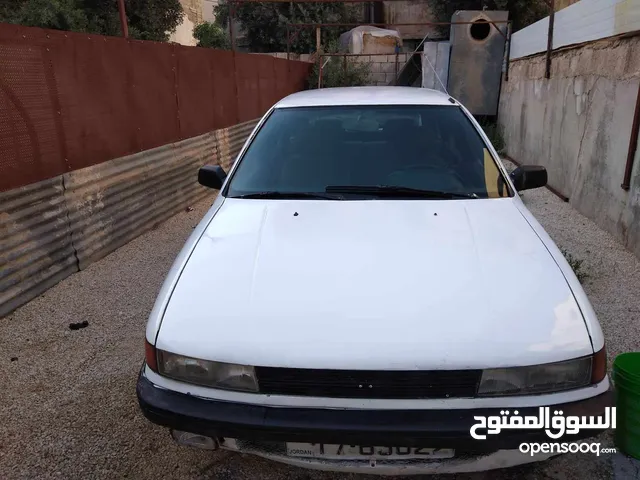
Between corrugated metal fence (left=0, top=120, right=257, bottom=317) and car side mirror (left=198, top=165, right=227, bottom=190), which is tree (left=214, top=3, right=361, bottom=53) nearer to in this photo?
corrugated metal fence (left=0, top=120, right=257, bottom=317)

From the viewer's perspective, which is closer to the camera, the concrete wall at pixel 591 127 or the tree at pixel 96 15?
the concrete wall at pixel 591 127

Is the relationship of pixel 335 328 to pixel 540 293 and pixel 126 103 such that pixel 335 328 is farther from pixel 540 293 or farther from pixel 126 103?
pixel 126 103

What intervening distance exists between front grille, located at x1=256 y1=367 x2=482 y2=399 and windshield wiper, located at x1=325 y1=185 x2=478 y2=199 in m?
1.21

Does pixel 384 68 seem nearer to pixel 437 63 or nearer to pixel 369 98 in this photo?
pixel 437 63

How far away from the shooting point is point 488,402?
1.78m

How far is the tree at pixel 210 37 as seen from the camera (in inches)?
952

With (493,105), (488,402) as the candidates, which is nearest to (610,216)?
(488,402)

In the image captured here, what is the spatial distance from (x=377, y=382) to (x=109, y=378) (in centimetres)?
195

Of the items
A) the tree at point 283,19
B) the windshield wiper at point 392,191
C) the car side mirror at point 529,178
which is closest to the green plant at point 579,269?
Result: the car side mirror at point 529,178

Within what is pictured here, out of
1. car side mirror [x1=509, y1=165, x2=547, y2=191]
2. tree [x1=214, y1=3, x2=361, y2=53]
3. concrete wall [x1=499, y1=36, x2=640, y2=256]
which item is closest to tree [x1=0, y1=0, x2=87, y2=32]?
tree [x1=214, y1=3, x2=361, y2=53]

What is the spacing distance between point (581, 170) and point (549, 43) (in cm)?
247

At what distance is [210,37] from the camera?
2434 centimetres

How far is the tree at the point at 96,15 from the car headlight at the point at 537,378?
58.1 ft

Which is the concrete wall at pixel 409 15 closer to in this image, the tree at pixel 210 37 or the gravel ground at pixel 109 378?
the tree at pixel 210 37
